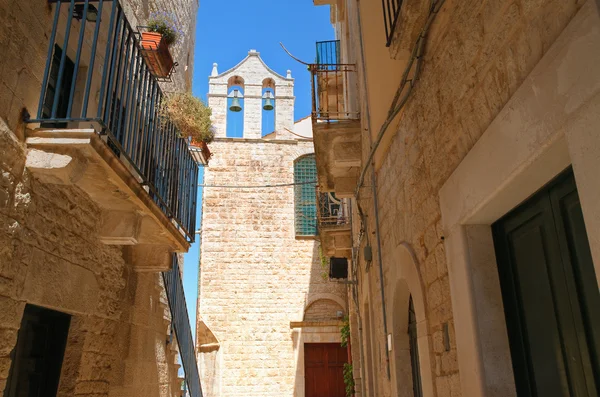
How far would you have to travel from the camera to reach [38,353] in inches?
163

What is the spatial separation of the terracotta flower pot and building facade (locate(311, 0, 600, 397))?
3083 millimetres

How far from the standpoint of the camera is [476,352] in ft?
7.64

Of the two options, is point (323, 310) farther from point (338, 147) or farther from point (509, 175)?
point (509, 175)

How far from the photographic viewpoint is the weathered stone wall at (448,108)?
191 centimetres

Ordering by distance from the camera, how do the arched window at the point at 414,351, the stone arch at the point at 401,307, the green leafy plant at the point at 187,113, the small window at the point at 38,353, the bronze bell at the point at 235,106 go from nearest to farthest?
the stone arch at the point at 401,307
the small window at the point at 38,353
the arched window at the point at 414,351
the green leafy plant at the point at 187,113
the bronze bell at the point at 235,106

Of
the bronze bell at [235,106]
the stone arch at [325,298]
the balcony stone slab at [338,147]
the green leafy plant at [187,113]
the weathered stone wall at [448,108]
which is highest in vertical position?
the bronze bell at [235,106]

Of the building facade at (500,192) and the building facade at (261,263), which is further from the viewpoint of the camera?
the building facade at (261,263)

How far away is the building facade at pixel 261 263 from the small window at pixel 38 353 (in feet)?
34.9

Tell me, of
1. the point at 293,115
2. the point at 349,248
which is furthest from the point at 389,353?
the point at 293,115

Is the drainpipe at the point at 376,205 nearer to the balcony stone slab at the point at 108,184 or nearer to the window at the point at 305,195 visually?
the balcony stone slab at the point at 108,184

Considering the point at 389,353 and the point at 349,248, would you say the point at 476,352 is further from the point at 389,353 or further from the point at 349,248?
the point at 349,248

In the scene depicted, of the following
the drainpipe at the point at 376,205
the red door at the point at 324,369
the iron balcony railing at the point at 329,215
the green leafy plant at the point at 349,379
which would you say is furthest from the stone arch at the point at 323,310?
the drainpipe at the point at 376,205

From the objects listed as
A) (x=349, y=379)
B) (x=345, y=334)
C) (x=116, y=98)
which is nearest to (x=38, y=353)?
(x=116, y=98)

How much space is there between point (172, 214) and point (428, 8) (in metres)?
3.51
